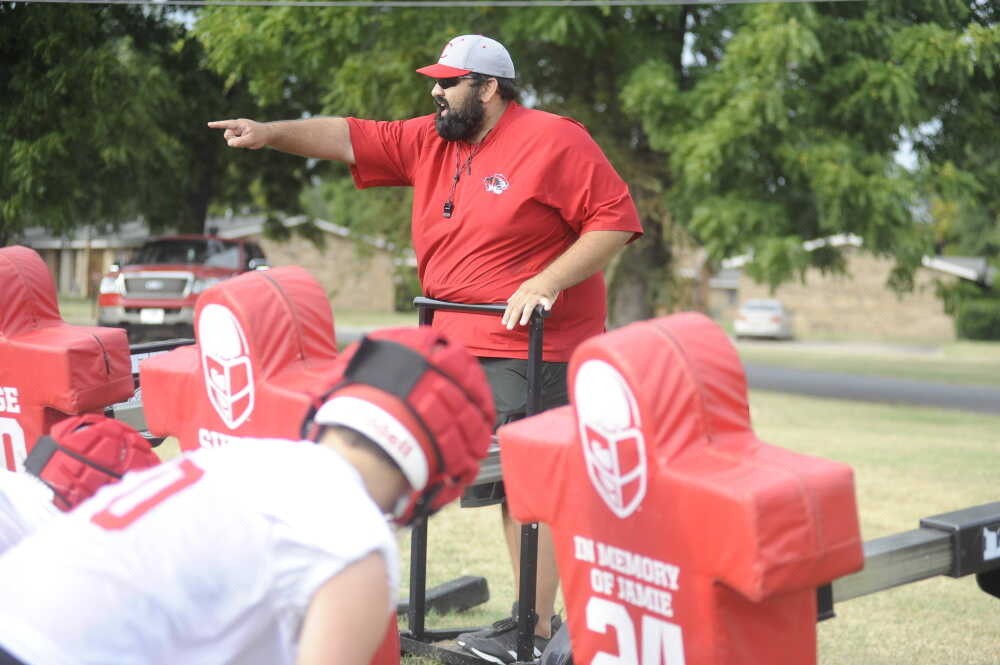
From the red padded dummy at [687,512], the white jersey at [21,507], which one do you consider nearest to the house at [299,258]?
the white jersey at [21,507]

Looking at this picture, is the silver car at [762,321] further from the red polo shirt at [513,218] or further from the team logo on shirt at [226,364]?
the team logo on shirt at [226,364]

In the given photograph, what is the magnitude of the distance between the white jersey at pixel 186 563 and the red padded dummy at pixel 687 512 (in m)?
0.64

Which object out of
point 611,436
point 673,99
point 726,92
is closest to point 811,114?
point 726,92

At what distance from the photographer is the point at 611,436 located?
2.19 metres

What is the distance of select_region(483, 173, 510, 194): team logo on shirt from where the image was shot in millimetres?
3662

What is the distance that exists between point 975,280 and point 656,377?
50.0 metres

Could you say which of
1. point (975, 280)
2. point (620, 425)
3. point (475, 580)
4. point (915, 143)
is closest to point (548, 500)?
point (620, 425)

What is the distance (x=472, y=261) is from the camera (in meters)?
3.71

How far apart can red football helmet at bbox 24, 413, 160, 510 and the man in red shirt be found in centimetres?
122

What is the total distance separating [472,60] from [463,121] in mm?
198

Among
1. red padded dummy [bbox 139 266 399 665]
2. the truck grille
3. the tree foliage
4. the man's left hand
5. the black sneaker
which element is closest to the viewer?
red padded dummy [bbox 139 266 399 665]

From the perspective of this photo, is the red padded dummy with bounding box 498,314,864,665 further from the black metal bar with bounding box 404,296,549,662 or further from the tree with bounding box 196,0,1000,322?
the tree with bounding box 196,0,1000,322

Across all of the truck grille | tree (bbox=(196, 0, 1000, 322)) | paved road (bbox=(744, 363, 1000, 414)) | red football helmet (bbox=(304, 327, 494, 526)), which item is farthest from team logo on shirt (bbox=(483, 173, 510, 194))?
the truck grille

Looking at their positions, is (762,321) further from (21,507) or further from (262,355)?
(21,507)
